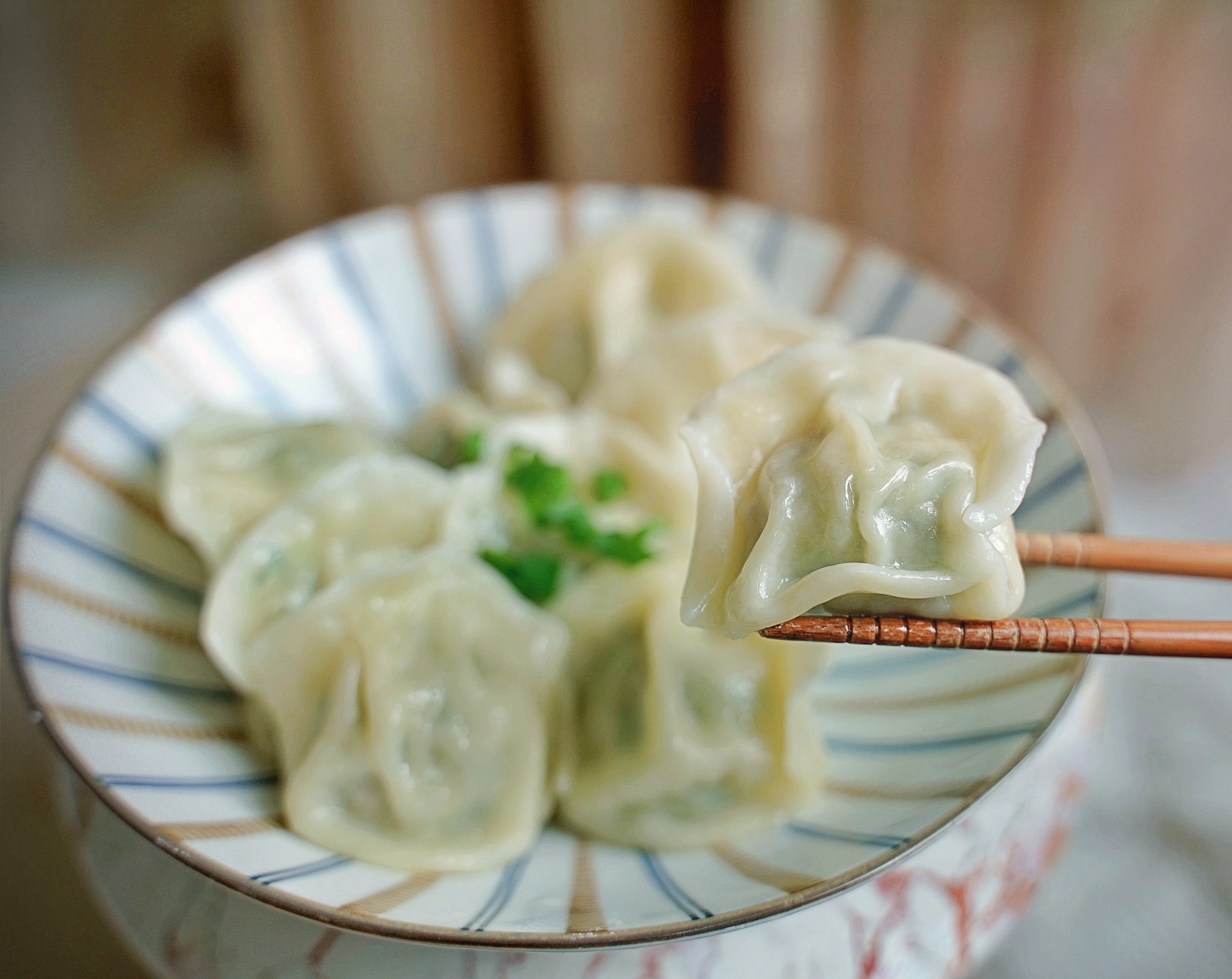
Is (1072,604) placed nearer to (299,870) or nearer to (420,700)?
(420,700)

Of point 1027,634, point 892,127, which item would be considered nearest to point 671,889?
point 1027,634

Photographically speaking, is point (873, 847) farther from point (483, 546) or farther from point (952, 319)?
point (952, 319)

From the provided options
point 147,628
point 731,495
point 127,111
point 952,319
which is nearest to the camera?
point 731,495

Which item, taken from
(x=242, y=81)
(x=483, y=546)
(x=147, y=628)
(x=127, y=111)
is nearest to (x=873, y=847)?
(x=483, y=546)

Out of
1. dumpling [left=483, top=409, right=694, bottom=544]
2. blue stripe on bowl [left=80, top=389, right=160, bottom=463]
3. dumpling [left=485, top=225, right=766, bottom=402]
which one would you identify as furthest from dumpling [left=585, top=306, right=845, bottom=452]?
blue stripe on bowl [left=80, top=389, right=160, bottom=463]

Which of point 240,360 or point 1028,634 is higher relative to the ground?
point 240,360
